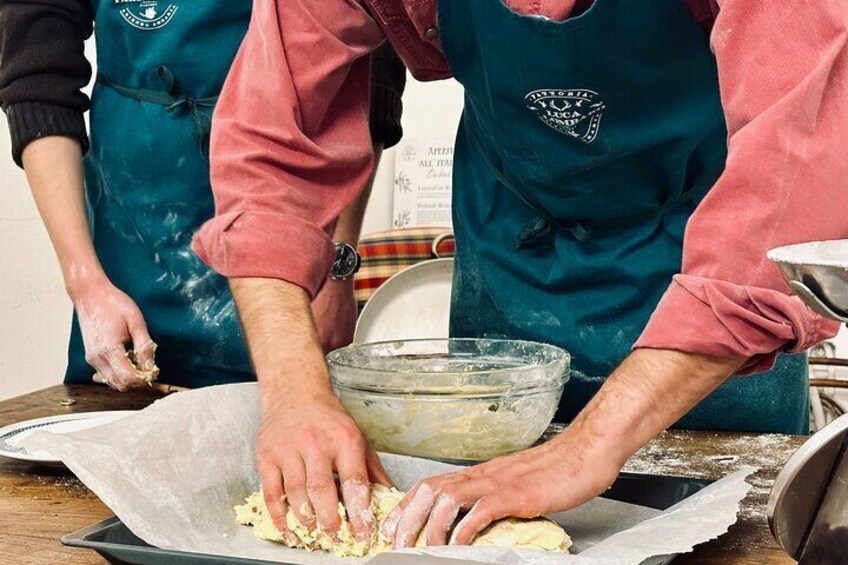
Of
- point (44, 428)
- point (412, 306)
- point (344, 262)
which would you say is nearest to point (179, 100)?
point (344, 262)

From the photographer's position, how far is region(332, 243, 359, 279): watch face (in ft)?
5.70

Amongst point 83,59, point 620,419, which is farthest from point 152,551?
point 83,59

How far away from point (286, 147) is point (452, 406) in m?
0.43

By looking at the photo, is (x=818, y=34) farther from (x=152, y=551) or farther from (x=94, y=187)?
(x=94, y=187)

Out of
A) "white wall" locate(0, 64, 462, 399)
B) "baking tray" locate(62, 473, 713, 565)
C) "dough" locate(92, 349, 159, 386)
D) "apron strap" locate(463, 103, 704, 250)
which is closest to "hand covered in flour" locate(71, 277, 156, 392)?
"dough" locate(92, 349, 159, 386)

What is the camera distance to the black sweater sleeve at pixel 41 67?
196 centimetres

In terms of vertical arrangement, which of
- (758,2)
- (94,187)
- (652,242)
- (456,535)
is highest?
(758,2)

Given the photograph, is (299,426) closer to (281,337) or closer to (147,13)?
(281,337)

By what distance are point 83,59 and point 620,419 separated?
145 centimetres

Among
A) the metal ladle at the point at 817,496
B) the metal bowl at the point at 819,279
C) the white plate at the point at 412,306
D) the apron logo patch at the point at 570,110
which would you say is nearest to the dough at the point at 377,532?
the metal ladle at the point at 817,496

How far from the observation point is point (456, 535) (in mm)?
949

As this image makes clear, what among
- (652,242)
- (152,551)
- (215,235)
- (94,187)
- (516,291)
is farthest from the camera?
(94,187)

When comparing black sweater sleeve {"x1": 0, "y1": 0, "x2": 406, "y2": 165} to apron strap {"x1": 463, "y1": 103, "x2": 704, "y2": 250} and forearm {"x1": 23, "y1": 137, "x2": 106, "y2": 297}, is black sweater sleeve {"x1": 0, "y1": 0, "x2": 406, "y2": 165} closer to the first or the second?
forearm {"x1": 23, "y1": 137, "x2": 106, "y2": 297}

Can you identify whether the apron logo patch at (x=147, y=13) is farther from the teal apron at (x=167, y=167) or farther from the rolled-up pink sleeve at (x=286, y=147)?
the rolled-up pink sleeve at (x=286, y=147)
